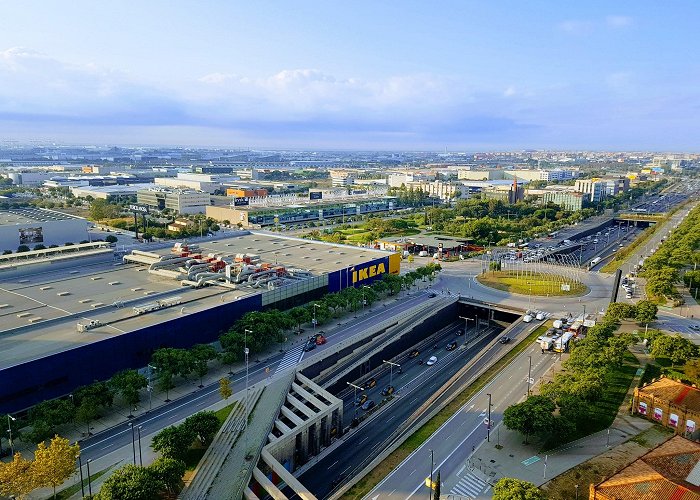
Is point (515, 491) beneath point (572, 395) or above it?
above

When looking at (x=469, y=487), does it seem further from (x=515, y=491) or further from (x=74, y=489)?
(x=74, y=489)

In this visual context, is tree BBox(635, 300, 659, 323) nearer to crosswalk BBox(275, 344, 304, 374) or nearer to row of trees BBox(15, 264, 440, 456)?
row of trees BBox(15, 264, 440, 456)

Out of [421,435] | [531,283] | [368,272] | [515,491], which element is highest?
[368,272]

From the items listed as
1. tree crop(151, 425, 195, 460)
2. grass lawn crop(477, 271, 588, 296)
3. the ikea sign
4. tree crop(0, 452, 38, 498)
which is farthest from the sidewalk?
grass lawn crop(477, 271, 588, 296)

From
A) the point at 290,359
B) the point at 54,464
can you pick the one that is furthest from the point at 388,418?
the point at 54,464

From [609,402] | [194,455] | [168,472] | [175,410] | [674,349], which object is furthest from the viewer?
[674,349]

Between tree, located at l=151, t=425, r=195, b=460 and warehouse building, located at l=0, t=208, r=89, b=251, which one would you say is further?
warehouse building, located at l=0, t=208, r=89, b=251

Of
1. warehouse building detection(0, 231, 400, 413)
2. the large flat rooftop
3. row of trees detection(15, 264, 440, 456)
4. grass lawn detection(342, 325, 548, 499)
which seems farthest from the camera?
the large flat rooftop

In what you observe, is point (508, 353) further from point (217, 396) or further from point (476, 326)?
point (217, 396)
